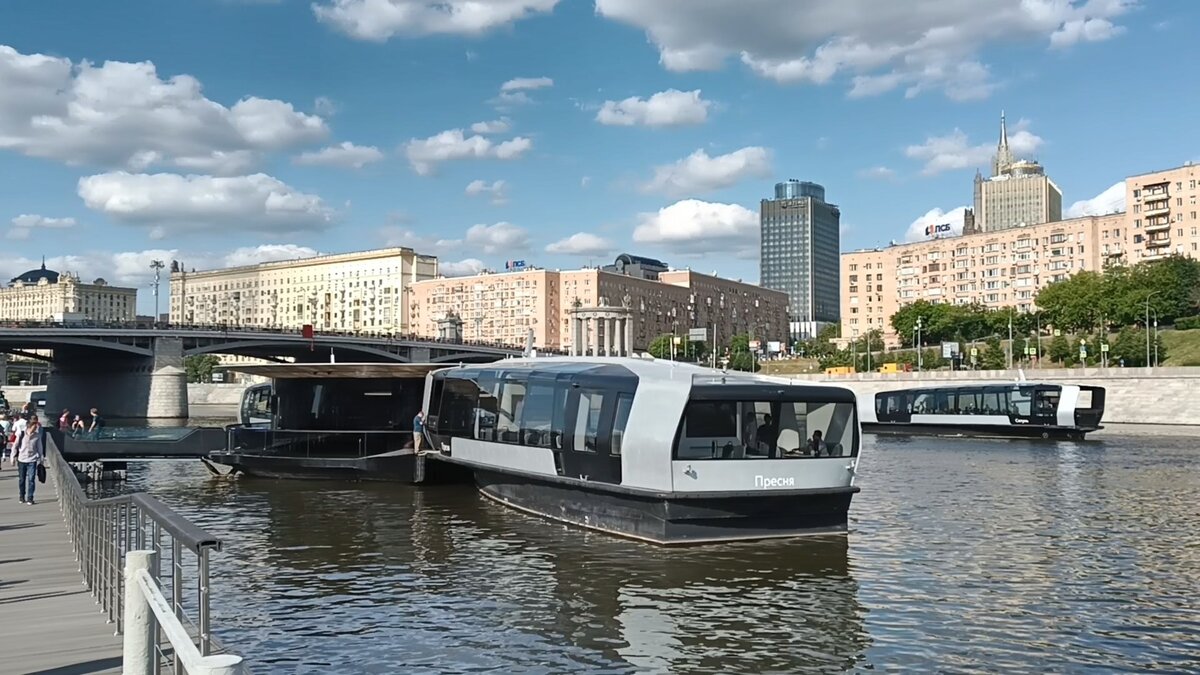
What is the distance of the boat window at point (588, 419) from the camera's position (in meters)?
25.5

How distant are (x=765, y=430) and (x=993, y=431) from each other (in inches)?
2075

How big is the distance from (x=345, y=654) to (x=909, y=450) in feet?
161

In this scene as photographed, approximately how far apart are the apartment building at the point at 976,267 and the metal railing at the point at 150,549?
175 metres

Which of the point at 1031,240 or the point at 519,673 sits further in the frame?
the point at 1031,240

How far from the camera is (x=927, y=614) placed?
56.6 feet

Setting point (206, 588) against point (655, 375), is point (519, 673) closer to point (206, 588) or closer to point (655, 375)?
point (206, 588)

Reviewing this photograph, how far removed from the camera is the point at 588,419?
26000 mm

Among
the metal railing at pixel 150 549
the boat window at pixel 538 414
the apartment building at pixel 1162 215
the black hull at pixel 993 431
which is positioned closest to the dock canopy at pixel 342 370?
the boat window at pixel 538 414

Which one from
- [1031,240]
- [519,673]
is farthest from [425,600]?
[1031,240]

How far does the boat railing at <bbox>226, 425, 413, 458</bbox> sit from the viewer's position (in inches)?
1524

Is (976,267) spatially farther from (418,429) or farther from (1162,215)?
(418,429)

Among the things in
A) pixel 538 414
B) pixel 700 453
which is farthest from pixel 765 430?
pixel 538 414

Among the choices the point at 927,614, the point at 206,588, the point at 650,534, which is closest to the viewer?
the point at 206,588

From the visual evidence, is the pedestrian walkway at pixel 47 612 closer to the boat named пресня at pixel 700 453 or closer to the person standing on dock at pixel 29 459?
the person standing on dock at pixel 29 459
